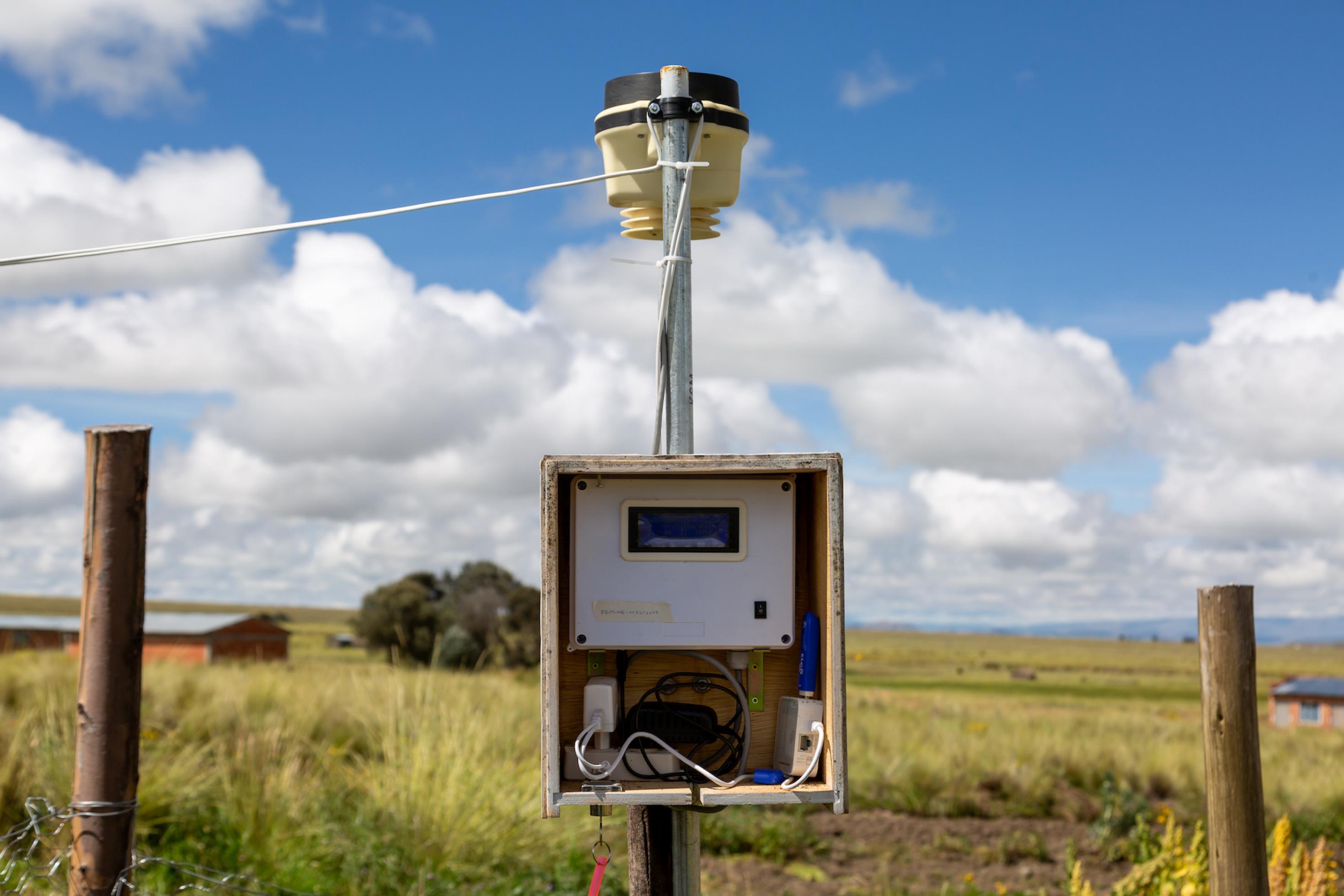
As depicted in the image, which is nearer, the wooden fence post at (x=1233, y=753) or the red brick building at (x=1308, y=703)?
the wooden fence post at (x=1233, y=753)

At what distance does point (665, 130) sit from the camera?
3049mm

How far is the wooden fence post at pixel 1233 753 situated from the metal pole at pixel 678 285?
1499 mm

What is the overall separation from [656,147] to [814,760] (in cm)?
169

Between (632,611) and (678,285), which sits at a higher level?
(678,285)

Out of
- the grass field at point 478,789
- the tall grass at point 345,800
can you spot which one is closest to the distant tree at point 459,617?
the grass field at point 478,789

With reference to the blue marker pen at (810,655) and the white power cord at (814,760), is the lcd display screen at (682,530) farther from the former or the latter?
the white power cord at (814,760)

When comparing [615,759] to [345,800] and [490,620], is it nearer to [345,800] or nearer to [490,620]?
[345,800]

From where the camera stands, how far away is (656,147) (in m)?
3.08

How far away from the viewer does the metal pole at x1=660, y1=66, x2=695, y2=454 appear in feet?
9.90

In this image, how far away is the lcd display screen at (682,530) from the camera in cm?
273

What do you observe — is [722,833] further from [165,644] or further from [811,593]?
[165,644]

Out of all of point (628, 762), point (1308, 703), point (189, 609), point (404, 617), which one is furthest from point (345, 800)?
point (189, 609)

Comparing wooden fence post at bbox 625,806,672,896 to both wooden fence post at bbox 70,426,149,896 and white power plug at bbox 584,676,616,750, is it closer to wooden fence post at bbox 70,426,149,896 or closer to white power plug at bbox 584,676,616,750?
white power plug at bbox 584,676,616,750

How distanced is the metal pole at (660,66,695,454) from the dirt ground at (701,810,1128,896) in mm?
4422
